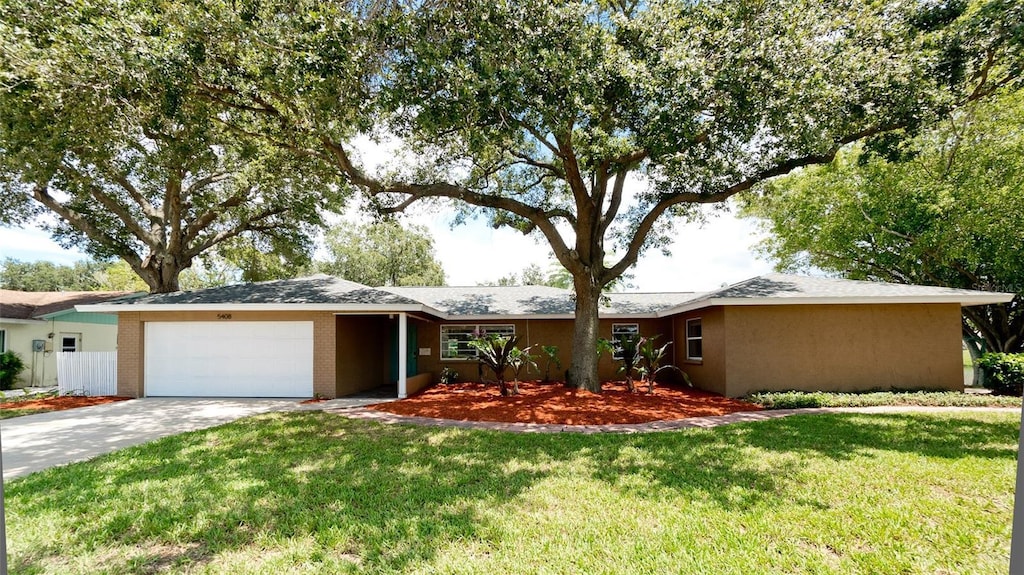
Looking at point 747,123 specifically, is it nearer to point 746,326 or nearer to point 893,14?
point 893,14

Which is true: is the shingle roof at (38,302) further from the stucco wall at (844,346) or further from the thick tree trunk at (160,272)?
the stucco wall at (844,346)

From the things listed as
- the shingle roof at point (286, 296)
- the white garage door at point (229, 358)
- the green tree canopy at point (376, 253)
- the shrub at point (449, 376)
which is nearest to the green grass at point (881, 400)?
the shrub at point (449, 376)

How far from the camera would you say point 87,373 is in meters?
12.5

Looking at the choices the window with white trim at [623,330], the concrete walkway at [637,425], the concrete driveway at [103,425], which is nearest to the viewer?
the concrete driveway at [103,425]

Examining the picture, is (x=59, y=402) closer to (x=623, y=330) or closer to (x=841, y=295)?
(x=623, y=330)

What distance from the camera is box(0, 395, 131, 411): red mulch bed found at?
10.6 meters

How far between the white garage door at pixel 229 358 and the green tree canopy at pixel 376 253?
833 inches

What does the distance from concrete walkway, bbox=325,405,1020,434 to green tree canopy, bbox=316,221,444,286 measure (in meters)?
24.5

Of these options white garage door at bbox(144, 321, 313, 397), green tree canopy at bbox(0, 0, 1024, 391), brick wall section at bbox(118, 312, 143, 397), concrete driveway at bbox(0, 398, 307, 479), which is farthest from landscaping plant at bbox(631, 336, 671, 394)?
brick wall section at bbox(118, 312, 143, 397)

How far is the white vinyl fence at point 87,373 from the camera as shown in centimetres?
1246

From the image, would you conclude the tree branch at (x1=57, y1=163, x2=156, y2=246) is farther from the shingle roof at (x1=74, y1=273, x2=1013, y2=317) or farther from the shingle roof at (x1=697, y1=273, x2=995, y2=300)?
the shingle roof at (x1=697, y1=273, x2=995, y2=300)

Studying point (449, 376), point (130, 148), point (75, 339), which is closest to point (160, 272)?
point (75, 339)

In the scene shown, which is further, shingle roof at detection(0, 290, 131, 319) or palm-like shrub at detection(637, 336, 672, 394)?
shingle roof at detection(0, 290, 131, 319)

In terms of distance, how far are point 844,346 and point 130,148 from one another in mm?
19350
